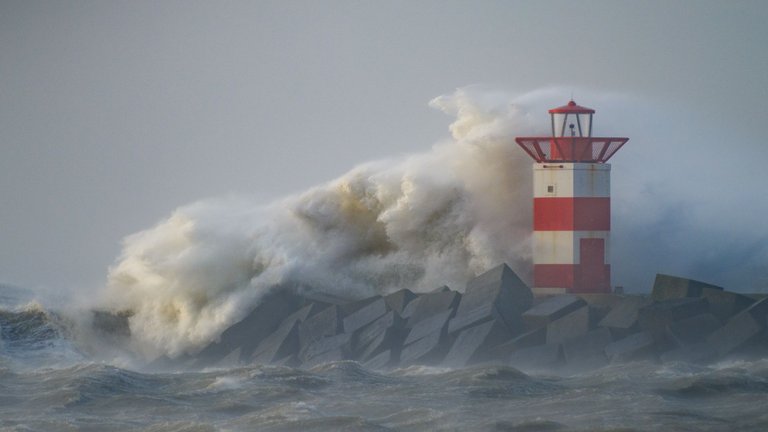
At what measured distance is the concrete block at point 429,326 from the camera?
60.8ft

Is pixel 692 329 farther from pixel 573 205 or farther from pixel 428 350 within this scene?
pixel 428 350

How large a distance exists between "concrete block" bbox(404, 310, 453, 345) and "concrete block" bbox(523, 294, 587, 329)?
0.88m

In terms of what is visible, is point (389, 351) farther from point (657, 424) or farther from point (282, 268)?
point (657, 424)

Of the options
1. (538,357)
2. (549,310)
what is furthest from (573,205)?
(538,357)

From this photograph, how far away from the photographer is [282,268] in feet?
70.8

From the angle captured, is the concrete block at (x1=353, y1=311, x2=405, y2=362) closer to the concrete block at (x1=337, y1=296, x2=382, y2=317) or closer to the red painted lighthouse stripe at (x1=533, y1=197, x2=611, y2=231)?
the concrete block at (x1=337, y1=296, x2=382, y2=317)

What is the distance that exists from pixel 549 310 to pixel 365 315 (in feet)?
7.51

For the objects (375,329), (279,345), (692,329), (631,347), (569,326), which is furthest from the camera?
(279,345)

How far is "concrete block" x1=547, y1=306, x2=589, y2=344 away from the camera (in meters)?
17.8

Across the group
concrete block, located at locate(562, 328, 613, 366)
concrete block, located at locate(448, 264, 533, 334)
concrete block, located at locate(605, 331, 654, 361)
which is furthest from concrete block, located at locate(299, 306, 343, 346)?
concrete block, located at locate(605, 331, 654, 361)

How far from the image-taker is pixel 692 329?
17.5 m

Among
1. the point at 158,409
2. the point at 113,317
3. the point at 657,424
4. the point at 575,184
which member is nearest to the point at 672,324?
the point at 575,184

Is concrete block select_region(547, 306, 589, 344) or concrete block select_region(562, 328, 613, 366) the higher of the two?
concrete block select_region(547, 306, 589, 344)

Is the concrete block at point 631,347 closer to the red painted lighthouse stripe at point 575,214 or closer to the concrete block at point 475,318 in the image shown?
the concrete block at point 475,318
